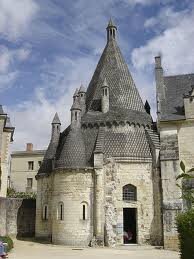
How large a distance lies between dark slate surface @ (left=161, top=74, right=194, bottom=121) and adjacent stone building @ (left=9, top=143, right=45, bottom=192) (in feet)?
87.1

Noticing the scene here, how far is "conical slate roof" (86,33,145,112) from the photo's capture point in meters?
28.2

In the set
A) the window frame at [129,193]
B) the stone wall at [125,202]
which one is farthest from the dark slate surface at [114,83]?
the window frame at [129,193]

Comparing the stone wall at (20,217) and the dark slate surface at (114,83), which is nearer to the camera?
the dark slate surface at (114,83)

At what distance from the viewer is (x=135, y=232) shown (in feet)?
82.5

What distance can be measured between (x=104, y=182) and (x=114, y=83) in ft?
30.3

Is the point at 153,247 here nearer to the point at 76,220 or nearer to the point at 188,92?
the point at 76,220

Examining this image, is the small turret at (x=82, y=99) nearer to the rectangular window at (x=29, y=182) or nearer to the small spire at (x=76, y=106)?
the small spire at (x=76, y=106)

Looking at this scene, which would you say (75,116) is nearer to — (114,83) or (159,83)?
(114,83)

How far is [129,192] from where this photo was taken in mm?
24516

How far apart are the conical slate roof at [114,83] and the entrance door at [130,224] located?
814 cm

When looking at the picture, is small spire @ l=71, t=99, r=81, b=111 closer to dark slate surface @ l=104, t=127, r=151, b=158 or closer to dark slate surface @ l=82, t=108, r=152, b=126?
dark slate surface @ l=82, t=108, r=152, b=126

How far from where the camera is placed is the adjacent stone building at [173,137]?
22.9 meters

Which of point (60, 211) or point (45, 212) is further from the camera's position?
point (45, 212)

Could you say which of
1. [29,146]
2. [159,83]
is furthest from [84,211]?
[29,146]
